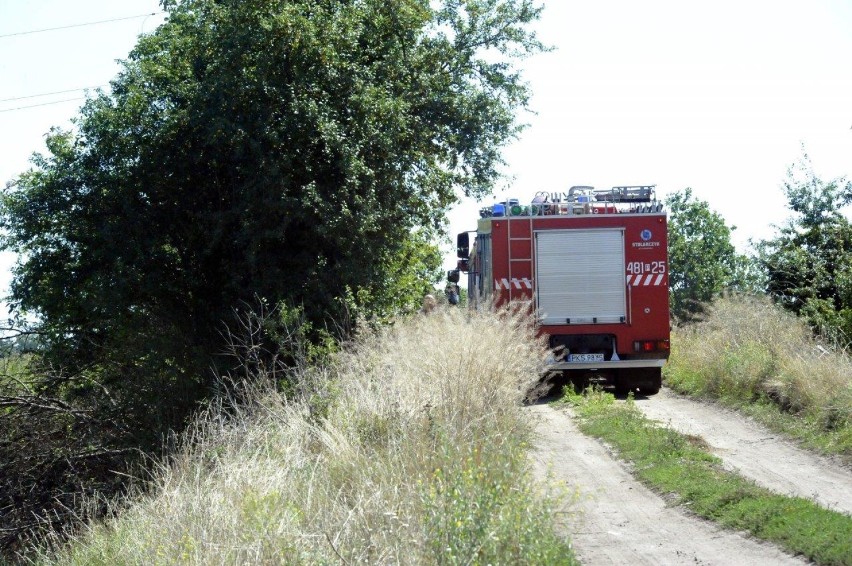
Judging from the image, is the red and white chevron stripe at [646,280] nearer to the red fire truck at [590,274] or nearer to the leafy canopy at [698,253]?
the red fire truck at [590,274]

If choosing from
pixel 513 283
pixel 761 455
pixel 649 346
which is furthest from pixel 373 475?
pixel 649 346

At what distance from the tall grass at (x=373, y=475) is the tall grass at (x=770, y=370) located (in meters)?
3.71

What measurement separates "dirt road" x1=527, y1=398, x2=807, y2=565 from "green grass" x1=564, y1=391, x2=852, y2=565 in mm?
134

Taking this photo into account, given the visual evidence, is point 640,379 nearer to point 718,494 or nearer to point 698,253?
point 718,494

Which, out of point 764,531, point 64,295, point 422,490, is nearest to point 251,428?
point 422,490

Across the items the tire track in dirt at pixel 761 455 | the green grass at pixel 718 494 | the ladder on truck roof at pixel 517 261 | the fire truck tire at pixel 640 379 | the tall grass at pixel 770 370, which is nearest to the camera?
the green grass at pixel 718 494

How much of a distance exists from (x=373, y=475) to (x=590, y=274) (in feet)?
33.7

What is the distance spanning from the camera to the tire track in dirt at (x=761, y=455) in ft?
28.7

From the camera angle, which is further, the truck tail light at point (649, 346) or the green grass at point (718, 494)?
the truck tail light at point (649, 346)

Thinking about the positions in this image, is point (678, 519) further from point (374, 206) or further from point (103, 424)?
point (103, 424)

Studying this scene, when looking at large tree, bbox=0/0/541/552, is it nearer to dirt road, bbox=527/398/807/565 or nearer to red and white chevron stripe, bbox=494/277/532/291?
red and white chevron stripe, bbox=494/277/532/291

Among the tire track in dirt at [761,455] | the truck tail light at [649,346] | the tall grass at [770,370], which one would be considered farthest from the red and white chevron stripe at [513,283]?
the tall grass at [770,370]

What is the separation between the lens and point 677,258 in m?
51.3

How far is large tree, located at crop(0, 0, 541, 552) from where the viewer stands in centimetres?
1658
